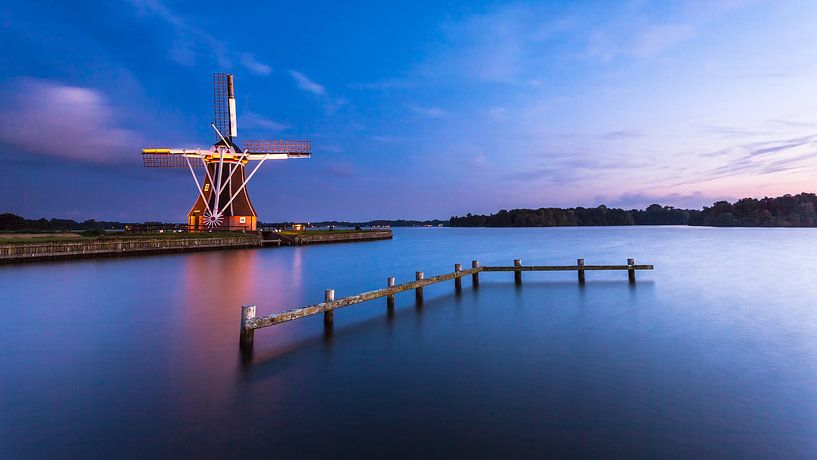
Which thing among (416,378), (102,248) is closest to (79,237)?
(102,248)

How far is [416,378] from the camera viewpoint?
8.27 metres

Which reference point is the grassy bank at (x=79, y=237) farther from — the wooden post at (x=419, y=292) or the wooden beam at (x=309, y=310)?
the wooden beam at (x=309, y=310)

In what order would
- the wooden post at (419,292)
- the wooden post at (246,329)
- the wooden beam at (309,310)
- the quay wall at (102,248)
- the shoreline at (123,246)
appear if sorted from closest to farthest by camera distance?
the wooden beam at (309,310) → the wooden post at (246,329) → the wooden post at (419,292) → the quay wall at (102,248) → the shoreline at (123,246)

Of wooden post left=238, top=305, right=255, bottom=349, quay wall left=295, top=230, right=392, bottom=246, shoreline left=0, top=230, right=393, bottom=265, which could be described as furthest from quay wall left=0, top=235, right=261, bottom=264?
wooden post left=238, top=305, right=255, bottom=349

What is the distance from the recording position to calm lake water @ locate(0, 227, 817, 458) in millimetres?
5742

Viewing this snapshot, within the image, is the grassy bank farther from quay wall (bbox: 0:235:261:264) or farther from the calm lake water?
the calm lake water

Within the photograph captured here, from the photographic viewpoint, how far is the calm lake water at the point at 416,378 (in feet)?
18.8

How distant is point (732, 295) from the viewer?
18969 millimetres

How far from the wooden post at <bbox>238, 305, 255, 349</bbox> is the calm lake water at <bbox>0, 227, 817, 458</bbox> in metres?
0.36

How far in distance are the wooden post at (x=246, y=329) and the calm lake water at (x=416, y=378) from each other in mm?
365

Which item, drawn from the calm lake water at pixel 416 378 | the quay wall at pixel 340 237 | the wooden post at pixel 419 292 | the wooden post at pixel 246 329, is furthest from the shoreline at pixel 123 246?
the wooden post at pixel 419 292

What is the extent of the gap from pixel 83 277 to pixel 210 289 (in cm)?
848

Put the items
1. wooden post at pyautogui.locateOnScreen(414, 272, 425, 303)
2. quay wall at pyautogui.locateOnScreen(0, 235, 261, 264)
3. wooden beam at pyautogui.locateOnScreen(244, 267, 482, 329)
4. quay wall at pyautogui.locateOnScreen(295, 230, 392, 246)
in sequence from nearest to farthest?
1. wooden beam at pyautogui.locateOnScreen(244, 267, 482, 329)
2. wooden post at pyautogui.locateOnScreen(414, 272, 425, 303)
3. quay wall at pyautogui.locateOnScreen(0, 235, 261, 264)
4. quay wall at pyautogui.locateOnScreen(295, 230, 392, 246)

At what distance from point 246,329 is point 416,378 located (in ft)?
13.3
